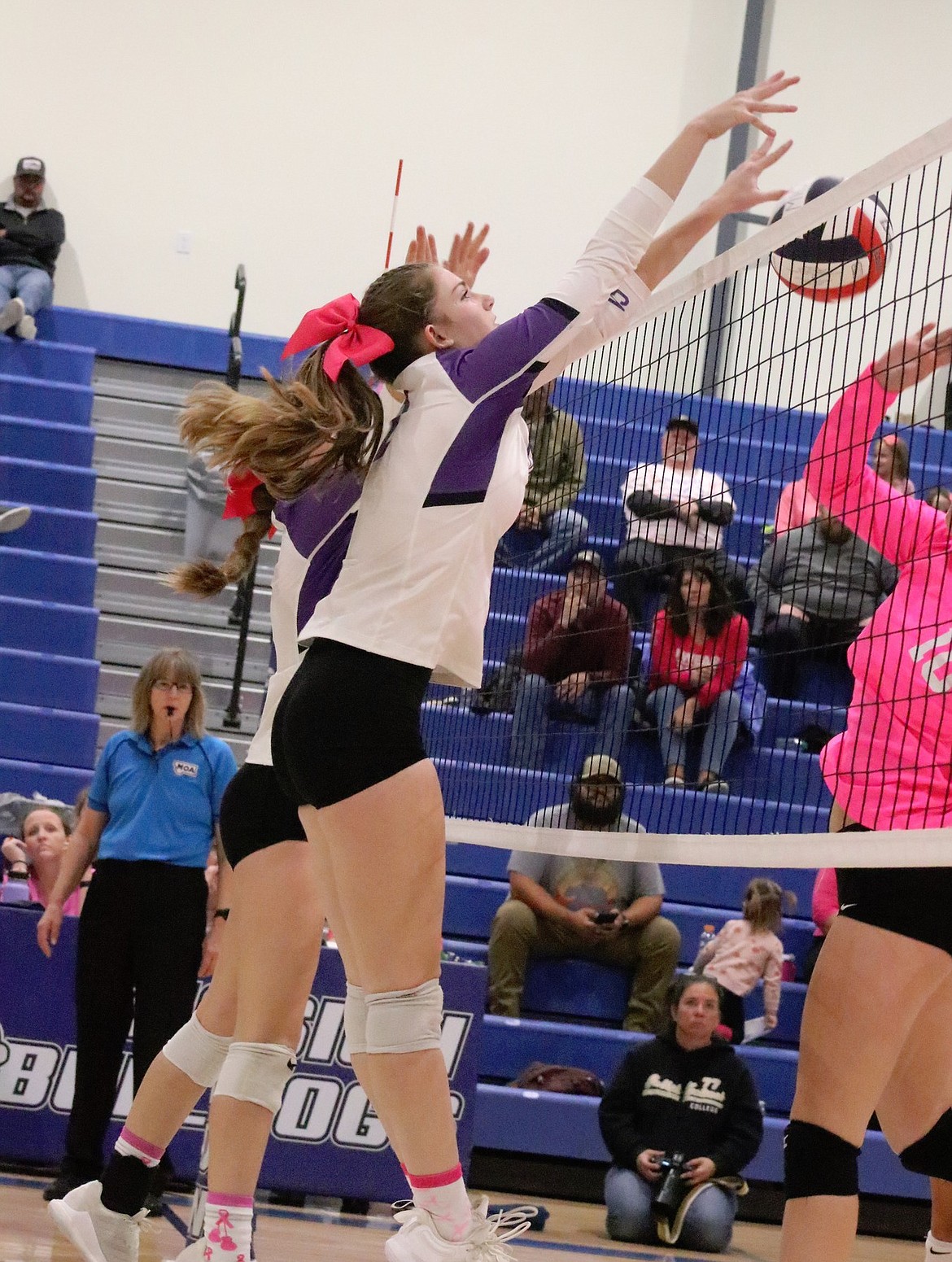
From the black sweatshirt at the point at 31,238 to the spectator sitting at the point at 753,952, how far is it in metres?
7.19

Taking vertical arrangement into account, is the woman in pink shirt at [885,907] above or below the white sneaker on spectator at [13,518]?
below

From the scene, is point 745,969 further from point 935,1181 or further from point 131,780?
point 935,1181

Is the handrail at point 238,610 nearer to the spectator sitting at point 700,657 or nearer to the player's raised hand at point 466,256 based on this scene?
the spectator sitting at point 700,657

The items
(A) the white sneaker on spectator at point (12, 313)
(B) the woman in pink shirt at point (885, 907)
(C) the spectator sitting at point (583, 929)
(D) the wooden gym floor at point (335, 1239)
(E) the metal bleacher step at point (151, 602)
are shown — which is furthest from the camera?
(A) the white sneaker on spectator at point (12, 313)

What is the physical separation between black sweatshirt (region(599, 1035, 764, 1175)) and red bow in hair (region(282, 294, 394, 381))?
166 inches

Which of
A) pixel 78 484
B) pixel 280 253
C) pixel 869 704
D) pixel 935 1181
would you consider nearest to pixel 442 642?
pixel 869 704

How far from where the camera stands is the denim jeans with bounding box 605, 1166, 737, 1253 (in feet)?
20.4

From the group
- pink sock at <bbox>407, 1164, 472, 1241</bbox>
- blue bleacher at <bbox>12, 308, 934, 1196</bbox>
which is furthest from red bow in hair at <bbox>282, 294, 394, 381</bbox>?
pink sock at <bbox>407, 1164, 472, 1241</bbox>

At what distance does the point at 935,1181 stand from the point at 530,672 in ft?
6.59

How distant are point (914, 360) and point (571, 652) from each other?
1709 millimetres

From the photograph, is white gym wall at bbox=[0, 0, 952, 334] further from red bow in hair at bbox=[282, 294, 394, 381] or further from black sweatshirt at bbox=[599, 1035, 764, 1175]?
red bow in hair at bbox=[282, 294, 394, 381]

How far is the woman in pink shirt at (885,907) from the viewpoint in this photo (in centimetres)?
295

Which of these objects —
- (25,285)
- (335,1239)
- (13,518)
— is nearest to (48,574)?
(13,518)

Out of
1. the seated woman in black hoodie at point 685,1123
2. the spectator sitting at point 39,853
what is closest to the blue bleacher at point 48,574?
the spectator sitting at point 39,853
